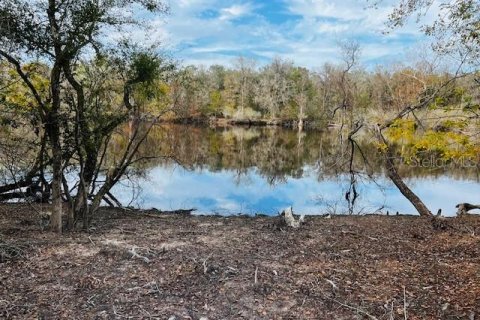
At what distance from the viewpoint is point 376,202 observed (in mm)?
17297

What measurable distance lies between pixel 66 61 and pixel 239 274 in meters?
4.90

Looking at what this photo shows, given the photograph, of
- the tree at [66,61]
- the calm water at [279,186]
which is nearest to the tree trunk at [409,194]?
the calm water at [279,186]

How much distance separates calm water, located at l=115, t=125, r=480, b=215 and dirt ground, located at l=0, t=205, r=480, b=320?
423cm

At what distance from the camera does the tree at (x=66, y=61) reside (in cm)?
702

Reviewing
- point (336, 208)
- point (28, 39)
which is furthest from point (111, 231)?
point (336, 208)

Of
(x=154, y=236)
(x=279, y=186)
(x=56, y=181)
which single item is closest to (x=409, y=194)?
(x=154, y=236)

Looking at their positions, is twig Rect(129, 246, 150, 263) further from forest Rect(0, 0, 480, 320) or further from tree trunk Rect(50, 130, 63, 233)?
tree trunk Rect(50, 130, 63, 233)

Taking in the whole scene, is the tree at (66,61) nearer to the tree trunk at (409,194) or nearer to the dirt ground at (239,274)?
the dirt ground at (239,274)

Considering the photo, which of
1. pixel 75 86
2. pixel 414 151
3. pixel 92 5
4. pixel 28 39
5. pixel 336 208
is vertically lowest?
pixel 336 208

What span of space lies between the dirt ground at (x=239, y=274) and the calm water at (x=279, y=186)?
Answer: 4232 mm

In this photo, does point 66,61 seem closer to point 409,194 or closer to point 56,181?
point 56,181

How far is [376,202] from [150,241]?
492 inches

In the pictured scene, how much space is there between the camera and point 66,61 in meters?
7.36

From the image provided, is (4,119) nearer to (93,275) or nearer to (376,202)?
(93,275)
